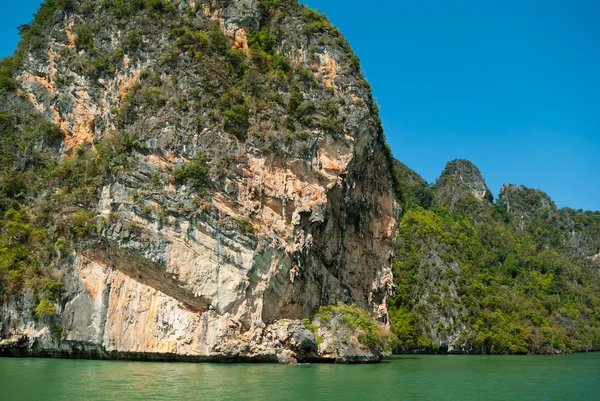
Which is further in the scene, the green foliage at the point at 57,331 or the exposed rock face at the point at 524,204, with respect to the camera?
the exposed rock face at the point at 524,204

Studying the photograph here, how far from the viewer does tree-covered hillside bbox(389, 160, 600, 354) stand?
53.3 meters

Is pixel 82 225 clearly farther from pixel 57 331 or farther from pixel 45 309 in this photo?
pixel 57 331

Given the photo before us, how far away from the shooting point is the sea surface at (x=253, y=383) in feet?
45.0

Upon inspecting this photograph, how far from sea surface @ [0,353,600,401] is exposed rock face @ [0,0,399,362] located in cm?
245

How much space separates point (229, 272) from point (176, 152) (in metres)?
7.07

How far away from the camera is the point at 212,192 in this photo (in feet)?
84.5

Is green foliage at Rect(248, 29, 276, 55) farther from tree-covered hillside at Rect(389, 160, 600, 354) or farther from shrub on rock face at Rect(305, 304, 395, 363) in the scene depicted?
tree-covered hillside at Rect(389, 160, 600, 354)

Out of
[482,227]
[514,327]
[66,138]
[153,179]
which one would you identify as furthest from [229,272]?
[482,227]

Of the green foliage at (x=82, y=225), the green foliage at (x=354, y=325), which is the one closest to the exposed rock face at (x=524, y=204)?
the green foliage at (x=354, y=325)

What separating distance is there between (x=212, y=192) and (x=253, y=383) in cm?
1185

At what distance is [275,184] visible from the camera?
27.3 metres

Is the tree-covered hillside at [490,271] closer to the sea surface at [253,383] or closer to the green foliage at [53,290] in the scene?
the sea surface at [253,383]

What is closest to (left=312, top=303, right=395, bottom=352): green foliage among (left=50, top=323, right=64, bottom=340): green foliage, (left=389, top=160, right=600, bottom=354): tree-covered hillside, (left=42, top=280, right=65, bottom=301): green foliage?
(left=50, top=323, right=64, bottom=340): green foliage

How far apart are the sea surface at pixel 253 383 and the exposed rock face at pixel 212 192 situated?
8.02ft
